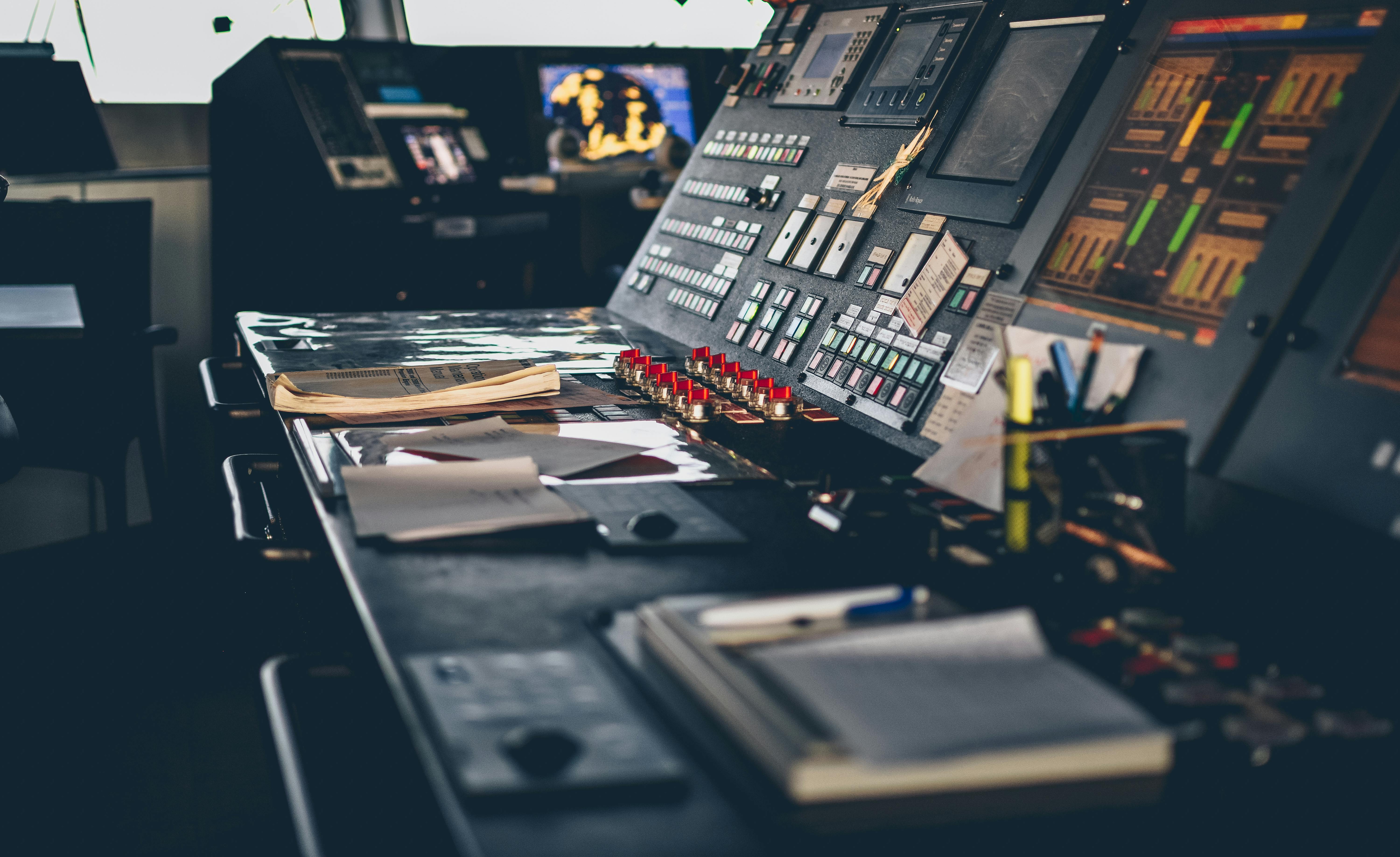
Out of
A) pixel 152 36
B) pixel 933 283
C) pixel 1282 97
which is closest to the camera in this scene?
pixel 1282 97

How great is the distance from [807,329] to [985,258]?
12.9 inches

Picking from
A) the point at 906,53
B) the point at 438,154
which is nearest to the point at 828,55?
the point at 906,53

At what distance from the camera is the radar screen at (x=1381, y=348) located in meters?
0.82

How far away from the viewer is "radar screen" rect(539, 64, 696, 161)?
147 inches

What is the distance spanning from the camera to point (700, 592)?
2.76 ft

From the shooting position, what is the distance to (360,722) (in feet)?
4.14

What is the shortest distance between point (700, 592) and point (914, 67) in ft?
3.43

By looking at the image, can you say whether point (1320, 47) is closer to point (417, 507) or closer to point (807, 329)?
point (807, 329)

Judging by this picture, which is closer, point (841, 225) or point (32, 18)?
point (841, 225)

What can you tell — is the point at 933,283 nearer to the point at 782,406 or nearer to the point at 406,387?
the point at 782,406

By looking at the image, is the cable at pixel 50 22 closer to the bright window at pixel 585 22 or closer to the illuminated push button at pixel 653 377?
the bright window at pixel 585 22

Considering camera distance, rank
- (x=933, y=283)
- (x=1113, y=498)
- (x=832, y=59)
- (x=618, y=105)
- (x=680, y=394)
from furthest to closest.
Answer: (x=618, y=105)
(x=832, y=59)
(x=680, y=394)
(x=933, y=283)
(x=1113, y=498)

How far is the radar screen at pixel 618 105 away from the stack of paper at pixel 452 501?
278cm

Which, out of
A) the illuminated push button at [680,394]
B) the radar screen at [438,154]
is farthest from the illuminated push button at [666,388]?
the radar screen at [438,154]
